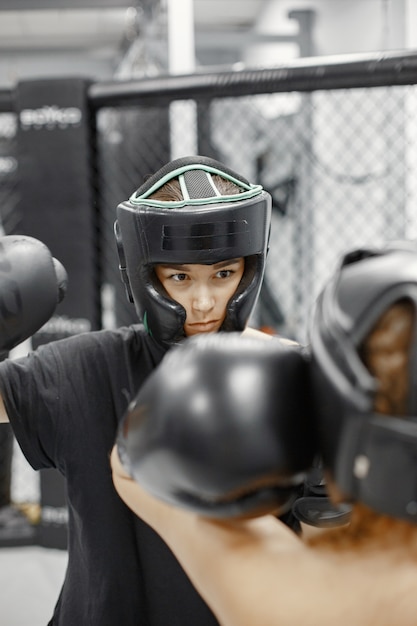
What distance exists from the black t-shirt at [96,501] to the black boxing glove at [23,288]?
0.43 ft

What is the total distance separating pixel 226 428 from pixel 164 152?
2066 millimetres

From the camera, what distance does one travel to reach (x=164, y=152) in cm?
248

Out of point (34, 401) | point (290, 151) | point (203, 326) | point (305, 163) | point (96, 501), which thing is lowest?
point (96, 501)

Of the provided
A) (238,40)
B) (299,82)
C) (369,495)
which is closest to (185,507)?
(369,495)

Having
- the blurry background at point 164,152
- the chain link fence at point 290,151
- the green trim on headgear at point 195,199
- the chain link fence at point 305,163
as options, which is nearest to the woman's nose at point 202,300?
the green trim on headgear at point 195,199

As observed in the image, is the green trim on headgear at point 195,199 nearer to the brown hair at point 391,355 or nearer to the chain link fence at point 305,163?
the brown hair at point 391,355

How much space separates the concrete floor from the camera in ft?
6.37

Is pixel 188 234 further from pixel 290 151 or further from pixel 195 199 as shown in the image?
pixel 290 151

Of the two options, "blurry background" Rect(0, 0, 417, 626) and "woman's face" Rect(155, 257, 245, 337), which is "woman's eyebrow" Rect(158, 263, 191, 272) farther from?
"blurry background" Rect(0, 0, 417, 626)

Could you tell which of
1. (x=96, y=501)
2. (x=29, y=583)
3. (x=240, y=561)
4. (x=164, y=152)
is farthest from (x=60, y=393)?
(x=164, y=152)

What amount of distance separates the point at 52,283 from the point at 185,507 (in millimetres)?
491

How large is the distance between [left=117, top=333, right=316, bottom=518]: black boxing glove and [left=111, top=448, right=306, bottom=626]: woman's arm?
26 mm

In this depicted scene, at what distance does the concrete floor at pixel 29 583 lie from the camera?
1942 mm

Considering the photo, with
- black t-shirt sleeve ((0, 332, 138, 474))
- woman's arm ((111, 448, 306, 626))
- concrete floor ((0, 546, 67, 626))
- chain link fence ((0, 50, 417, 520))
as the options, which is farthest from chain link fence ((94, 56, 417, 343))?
woman's arm ((111, 448, 306, 626))
